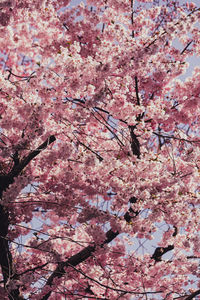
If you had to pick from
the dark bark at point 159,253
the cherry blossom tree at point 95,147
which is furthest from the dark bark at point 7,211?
the dark bark at point 159,253

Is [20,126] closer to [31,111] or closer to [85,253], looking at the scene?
[31,111]

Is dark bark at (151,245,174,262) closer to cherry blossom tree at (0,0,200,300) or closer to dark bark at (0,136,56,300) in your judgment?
cherry blossom tree at (0,0,200,300)

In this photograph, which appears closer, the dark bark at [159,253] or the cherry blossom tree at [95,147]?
the cherry blossom tree at [95,147]

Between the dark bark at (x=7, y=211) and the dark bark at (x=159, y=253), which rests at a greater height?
the dark bark at (x=159, y=253)

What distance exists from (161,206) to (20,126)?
3512mm

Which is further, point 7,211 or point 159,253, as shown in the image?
point 159,253

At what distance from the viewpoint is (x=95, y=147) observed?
29.1ft

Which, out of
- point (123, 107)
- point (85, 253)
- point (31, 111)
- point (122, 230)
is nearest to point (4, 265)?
point (85, 253)

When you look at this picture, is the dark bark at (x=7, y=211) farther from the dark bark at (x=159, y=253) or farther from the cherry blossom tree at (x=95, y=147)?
the dark bark at (x=159, y=253)

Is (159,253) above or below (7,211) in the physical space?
above

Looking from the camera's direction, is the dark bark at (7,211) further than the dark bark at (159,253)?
No

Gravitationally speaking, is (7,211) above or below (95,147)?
below

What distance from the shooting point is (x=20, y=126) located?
22.4ft

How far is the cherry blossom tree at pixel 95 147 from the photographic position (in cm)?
609
